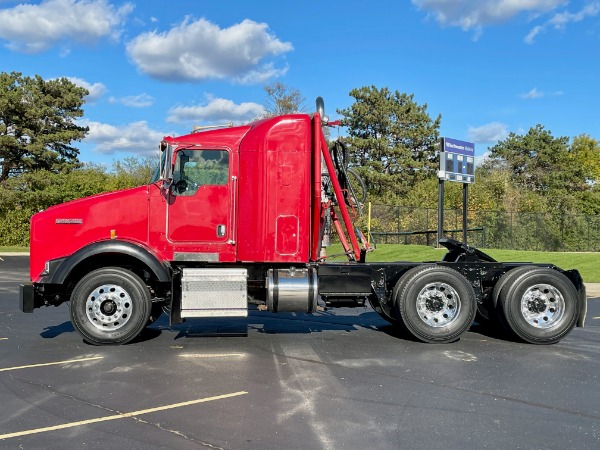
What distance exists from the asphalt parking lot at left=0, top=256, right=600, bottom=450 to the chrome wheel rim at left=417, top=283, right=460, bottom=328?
399 millimetres

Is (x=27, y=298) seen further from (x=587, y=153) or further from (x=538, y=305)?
(x=587, y=153)

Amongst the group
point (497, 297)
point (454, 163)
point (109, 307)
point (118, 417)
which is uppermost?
point (454, 163)

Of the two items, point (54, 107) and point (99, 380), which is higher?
point (54, 107)

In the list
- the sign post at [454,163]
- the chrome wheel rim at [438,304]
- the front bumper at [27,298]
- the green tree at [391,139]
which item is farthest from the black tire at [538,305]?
the green tree at [391,139]

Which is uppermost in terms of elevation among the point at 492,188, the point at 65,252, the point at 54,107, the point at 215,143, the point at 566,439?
the point at 54,107

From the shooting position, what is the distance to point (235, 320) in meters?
9.98

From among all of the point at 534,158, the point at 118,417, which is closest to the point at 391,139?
the point at 534,158

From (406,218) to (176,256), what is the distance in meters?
25.8

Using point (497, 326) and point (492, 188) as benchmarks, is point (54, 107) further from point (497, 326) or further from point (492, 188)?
point (497, 326)

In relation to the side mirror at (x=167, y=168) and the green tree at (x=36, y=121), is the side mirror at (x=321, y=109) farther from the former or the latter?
the green tree at (x=36, y=121)

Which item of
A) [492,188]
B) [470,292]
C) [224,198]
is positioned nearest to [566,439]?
[470,292]

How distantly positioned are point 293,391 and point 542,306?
442 centimetres

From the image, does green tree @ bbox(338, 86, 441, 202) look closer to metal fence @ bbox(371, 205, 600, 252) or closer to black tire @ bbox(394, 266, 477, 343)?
metal fence @ bbox(371, 205, 600, 252)

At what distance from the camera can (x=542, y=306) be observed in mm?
8258
